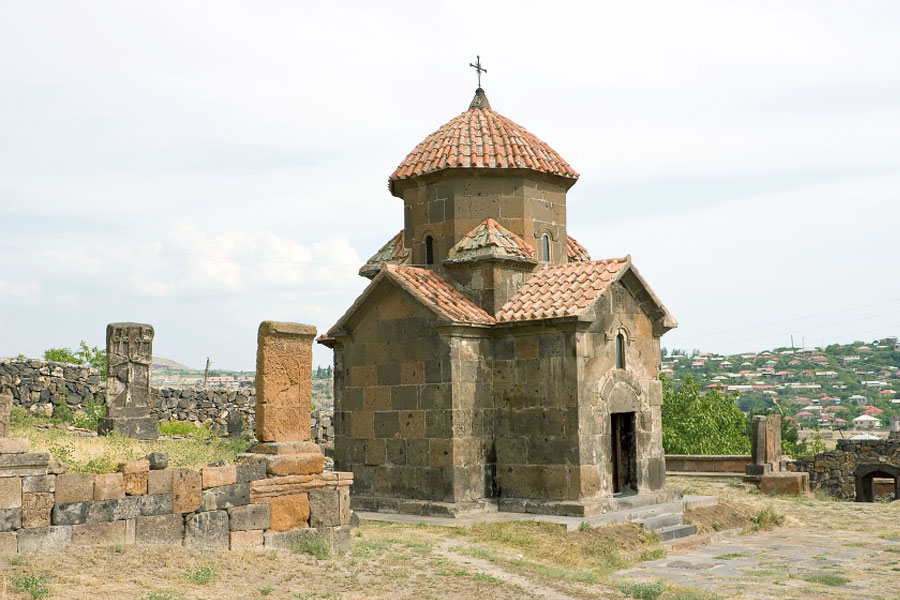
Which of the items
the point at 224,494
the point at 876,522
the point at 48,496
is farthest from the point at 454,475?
the point at 876,522

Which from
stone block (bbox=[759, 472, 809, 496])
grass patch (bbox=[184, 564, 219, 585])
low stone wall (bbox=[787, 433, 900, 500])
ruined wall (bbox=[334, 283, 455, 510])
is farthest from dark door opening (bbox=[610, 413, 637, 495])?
low stone wall (bbox=[787, 433, 900, 500])

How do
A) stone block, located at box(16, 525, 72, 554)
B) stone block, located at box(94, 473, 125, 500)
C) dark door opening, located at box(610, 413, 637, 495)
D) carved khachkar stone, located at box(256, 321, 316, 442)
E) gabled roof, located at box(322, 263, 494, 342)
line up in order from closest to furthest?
stone block, located at box(16, 525, 72, 554), stone block, located at box(94, 473, 125, 500), carved khachkar stone, located at box(256, 321, 316, 442), gabled roof, located at box(322, 263, 494, 342), dark door opening, located at box(610, 413, 637, 495)

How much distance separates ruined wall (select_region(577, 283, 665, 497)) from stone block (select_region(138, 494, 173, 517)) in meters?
6.12

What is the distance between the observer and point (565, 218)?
15.1 metres

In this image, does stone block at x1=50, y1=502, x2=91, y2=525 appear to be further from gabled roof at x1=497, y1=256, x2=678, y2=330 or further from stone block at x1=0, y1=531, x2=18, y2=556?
gabled roof at x1=497, y1=256, x2=678, y2=330

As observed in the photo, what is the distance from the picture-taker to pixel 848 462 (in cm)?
2273

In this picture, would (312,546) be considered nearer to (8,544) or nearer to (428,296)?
(8,544)

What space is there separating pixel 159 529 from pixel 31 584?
5.47 feet

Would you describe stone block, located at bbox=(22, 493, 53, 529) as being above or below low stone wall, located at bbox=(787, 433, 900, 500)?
above

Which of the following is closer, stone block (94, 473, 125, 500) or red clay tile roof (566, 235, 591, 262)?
stone block (94, 473, 125, 500)

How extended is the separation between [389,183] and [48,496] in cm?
904

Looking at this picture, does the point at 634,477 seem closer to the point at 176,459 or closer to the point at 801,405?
the point at 176,459

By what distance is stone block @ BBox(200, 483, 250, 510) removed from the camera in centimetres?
852

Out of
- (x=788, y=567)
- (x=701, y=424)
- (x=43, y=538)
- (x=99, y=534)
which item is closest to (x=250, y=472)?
(x=99, y=534)
